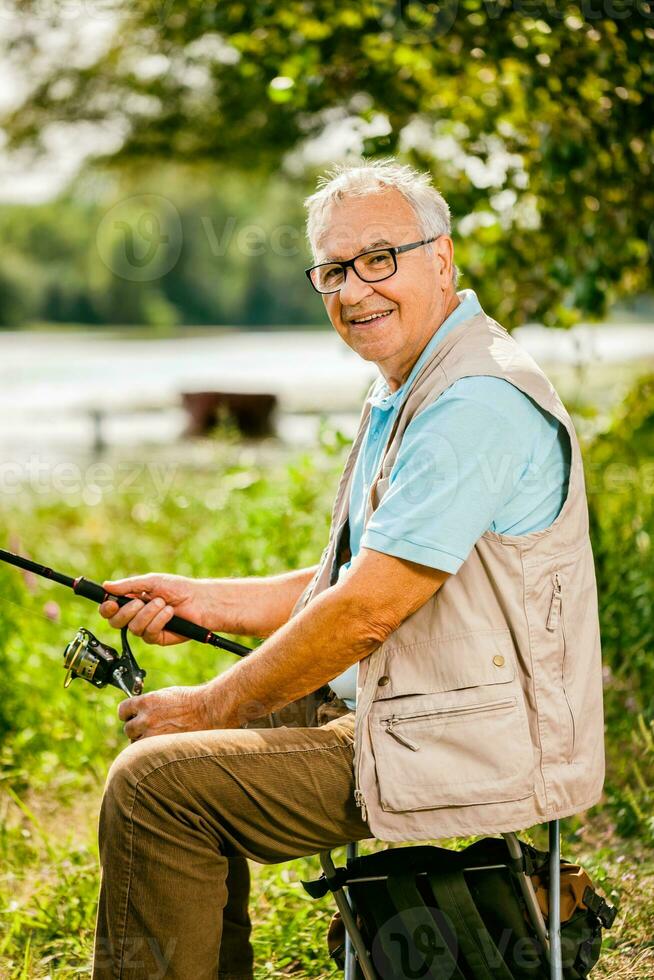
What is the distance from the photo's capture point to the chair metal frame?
216cm

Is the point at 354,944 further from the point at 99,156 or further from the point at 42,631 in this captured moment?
the point at 99,156

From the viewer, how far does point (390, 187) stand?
240 cm

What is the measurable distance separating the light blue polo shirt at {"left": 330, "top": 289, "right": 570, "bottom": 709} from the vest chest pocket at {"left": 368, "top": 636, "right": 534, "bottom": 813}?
9.4 inches

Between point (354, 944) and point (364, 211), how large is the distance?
1428mm

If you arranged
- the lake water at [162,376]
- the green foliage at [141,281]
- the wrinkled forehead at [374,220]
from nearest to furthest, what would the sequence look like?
1. the wrinkled forehead at [374,220]
2. the lake water at [162,376]
3. the green foliage at [141,281]

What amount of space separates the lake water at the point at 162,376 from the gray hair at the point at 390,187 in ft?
8.44

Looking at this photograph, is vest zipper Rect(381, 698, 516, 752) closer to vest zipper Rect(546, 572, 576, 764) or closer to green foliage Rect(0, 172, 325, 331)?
vest zipper Rect(546, 572, 576, 764)

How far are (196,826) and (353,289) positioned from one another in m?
1.09

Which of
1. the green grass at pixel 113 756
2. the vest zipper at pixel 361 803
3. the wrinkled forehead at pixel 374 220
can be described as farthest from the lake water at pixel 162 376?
the vest zipper at pixel 361 803

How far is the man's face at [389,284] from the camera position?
7.82 ft

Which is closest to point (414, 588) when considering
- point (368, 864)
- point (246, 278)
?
point (368, 864)

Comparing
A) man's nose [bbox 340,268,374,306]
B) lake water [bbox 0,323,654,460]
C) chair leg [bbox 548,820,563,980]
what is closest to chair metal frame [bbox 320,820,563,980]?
chair leg [bbox 548,820,563,980]

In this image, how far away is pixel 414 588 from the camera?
2082 millimetres

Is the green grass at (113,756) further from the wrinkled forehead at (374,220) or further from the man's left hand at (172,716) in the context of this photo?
the wrinkled forehead at (374,220)
